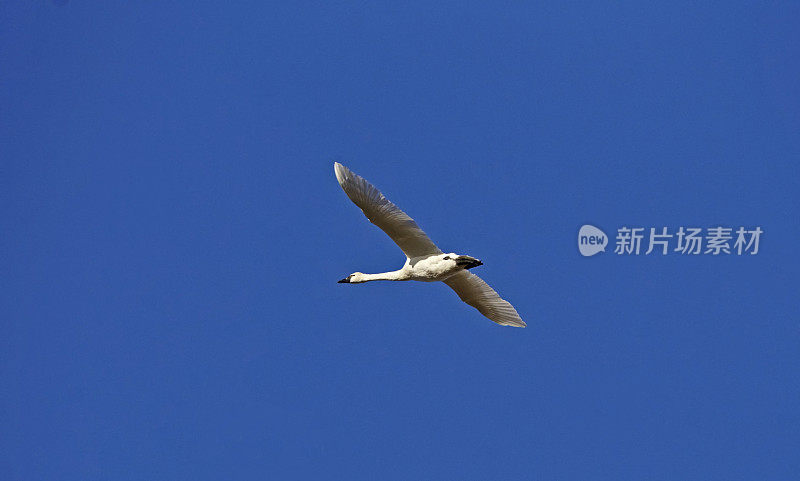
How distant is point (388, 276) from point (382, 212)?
9.63 feet

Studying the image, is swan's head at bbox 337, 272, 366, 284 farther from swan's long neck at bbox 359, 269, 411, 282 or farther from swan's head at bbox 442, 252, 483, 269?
swan's head at bbox 442, 252, 483, 269

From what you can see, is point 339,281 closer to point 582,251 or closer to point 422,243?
point 422,243

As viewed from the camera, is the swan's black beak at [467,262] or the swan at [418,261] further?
the swan's black beak at [467,262]

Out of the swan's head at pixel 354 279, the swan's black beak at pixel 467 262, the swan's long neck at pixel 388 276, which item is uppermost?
the swan's head at pixel 354 279

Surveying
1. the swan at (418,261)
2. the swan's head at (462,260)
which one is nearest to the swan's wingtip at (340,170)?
the swan at (418,261)

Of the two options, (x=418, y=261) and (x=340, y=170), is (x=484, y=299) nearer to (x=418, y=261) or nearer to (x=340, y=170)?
(x=418, y=261)

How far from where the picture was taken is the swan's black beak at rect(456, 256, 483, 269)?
26203 mm

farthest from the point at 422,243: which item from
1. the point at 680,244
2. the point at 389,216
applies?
the point at 680,244

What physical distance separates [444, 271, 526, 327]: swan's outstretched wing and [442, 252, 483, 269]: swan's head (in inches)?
64.8

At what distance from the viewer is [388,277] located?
28266 mm

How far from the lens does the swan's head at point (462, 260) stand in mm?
26234

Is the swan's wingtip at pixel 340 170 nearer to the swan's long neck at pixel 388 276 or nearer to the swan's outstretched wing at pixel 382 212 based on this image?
the swan's outstretched wing at pixel 382 212

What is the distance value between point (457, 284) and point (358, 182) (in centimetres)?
448

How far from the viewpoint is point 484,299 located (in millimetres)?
28812
